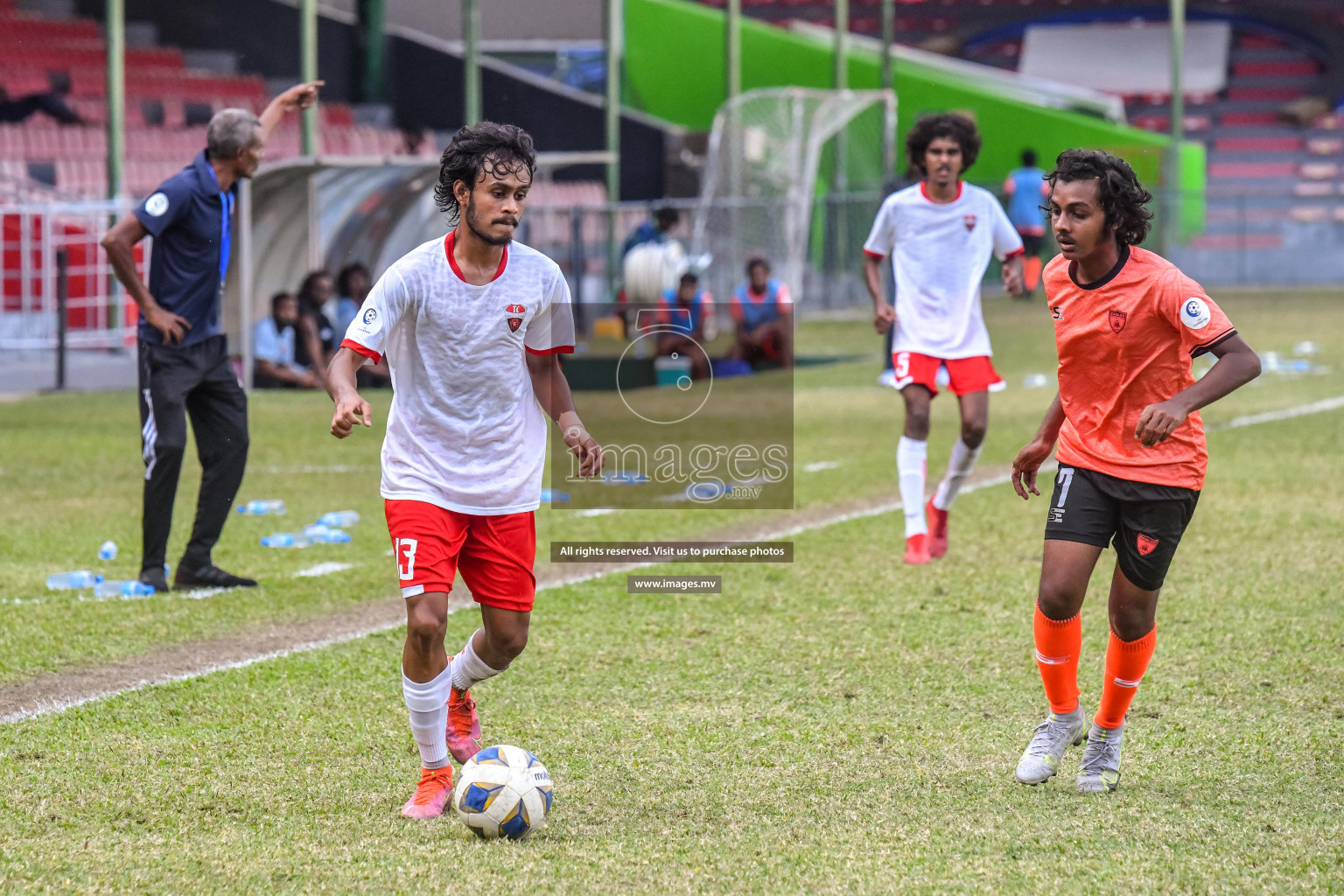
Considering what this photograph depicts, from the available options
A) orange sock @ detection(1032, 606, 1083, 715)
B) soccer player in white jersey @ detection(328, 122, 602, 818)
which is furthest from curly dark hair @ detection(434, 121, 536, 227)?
orange sock @ detection(1032, 606, 1083, 715)

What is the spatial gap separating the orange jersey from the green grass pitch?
881mm

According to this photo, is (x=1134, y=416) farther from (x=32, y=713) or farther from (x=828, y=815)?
(x=32, y=713)

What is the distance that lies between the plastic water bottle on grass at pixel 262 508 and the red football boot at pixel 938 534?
3730 mm

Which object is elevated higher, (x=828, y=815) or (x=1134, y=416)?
(x=1134, y=416)

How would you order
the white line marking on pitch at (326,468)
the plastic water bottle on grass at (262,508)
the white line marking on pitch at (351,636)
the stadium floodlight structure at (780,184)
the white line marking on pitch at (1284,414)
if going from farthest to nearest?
the stadium floodlight structure at (780,184), the white line marking on pitch at (1284,414), the white line marking on pitch at (326,468), the plastic water bottle on grass at (262,508), the white line marking on pitch at (351,636)

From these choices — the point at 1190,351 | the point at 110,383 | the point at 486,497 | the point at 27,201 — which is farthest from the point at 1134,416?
the point at 27,201

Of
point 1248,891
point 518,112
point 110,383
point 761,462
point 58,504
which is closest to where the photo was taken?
point 1248,891

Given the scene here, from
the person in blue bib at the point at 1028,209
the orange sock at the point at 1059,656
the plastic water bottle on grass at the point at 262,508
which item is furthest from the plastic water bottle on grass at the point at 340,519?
the person in blue bib at the point at 1028,209

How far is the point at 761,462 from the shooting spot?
1284 centimetres

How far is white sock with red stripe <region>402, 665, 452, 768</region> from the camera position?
4617 millimetres

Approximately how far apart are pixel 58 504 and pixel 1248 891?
791cm

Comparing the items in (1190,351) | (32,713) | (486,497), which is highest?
(1190,351)

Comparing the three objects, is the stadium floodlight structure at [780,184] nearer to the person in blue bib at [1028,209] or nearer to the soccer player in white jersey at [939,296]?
the person in blue bib at [1028,209]

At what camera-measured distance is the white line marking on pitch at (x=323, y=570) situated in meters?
8.20
